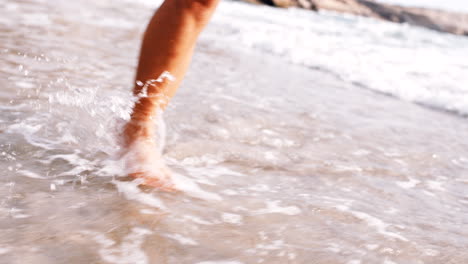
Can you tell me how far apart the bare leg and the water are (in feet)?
0.26

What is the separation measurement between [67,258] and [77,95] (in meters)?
1.03

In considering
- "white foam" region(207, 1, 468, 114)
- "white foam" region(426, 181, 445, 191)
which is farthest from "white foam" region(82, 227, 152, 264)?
"white foam" region(207, 1, 468, 114)

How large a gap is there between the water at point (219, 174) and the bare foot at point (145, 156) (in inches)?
1.5

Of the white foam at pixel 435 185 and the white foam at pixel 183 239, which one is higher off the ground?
the white foam at pixel 183 239

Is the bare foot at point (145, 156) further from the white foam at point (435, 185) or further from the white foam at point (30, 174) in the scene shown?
the white foam at point (435, 185)

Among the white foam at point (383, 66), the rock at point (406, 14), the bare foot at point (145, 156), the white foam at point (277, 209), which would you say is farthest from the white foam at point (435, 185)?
the rock at point (406, 14)

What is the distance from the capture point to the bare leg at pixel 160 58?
1356mm

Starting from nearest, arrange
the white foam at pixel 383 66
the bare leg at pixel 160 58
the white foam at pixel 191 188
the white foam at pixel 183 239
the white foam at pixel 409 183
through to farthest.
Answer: the white foam at pixel 183 239 → the white foam at pixel 191 188 → the bare leg at pixel 160 58 → the white foam at pixel 409 183 → the white foam at pixel 383 66

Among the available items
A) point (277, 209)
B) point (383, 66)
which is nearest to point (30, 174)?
point (277, 209)

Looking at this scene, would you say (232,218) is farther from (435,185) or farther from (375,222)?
(435,185)

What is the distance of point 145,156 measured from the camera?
1301 mm

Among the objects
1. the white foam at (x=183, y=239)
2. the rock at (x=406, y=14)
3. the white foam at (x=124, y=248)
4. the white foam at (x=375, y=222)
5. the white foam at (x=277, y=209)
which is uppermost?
the white foam at (x=124, y=248)

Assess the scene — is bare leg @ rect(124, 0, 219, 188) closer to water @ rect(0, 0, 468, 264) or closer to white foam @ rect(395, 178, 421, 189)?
water @ rect(0, 0, 468, 264)

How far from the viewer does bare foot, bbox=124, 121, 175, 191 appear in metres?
1.23
